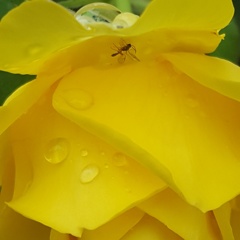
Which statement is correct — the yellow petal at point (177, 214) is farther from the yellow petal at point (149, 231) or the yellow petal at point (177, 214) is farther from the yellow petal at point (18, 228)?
the yellow petal at point (18, 228)

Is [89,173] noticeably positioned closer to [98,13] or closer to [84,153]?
[84,153]

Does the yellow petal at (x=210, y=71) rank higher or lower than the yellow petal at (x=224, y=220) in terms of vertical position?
higher

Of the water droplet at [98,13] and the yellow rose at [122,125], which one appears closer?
the yellow rose at [122,125]

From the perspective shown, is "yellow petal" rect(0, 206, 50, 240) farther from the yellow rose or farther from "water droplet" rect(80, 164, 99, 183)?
"water droplet" rect(80, 164, 99, 183)

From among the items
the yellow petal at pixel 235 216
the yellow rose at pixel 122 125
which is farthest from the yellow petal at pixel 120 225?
the yellow petal at pixel 235 216

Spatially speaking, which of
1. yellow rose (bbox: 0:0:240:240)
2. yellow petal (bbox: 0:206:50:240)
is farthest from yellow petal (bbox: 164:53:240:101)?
yellow petal (bbox: 0:206:50:240)

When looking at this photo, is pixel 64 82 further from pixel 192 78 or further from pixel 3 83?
pixel 3 83

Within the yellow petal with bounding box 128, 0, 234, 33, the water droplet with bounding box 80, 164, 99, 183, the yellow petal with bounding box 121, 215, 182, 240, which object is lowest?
the yellow petal with bounding box 121, 215, 182, 240
